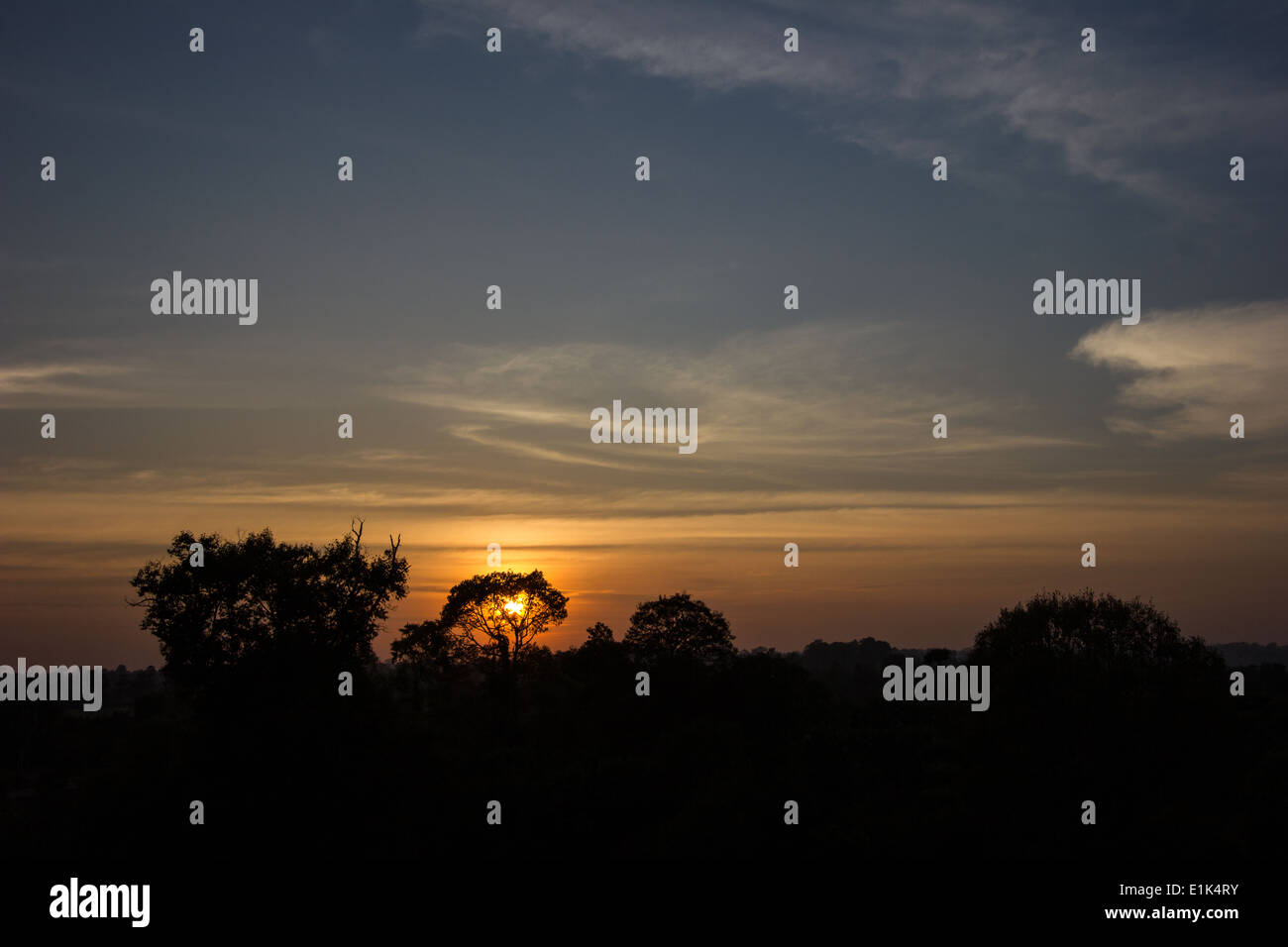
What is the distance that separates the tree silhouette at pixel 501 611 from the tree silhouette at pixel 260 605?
1439 inches

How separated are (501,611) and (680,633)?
1597cm

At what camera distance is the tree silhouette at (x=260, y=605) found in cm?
3938

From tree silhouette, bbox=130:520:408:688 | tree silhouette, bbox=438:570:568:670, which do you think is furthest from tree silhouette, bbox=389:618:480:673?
tree silhouette, bbox=130:520:408:688

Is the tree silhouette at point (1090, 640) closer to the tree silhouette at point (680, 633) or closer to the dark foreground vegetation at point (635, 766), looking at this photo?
the dark foreground vegetation at point (635, 766)

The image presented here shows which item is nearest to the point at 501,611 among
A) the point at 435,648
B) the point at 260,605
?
the point at 435,648

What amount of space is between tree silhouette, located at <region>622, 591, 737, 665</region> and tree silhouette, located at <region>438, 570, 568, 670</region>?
26.9ft

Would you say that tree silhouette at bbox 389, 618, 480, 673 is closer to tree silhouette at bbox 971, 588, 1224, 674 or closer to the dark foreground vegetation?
the dark foreground vegetation

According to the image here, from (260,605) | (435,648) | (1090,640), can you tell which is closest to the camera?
(260,605)

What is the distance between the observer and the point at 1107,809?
4697 centimetres

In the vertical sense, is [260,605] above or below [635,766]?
above

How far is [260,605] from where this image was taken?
40719 mm

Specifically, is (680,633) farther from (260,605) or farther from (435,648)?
(260,605)

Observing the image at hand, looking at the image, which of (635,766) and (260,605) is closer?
(260,605)
